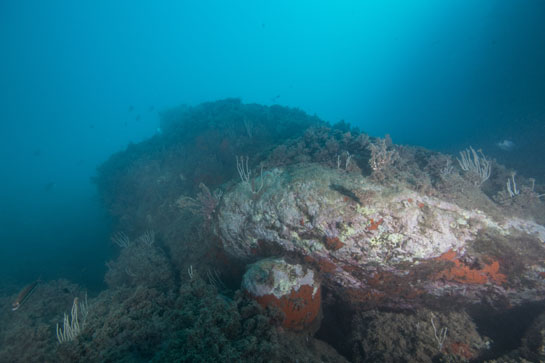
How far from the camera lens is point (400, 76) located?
206ft

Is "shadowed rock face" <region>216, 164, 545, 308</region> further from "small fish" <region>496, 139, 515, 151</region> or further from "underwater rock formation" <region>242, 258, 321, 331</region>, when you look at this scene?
"small fish" <region>496, 139, 515, 151</region>

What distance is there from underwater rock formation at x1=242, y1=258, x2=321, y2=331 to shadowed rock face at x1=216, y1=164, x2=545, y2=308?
32 centimetres

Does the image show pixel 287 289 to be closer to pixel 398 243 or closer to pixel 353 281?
pixel 353 281

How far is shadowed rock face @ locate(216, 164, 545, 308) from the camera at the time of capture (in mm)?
3674

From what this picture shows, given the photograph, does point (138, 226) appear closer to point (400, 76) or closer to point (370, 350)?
point (370, 350)

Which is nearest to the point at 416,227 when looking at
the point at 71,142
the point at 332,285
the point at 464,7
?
the point at 332,285

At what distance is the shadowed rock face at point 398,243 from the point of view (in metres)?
3.67

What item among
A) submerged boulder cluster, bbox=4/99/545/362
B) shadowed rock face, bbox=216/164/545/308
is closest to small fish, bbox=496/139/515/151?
submerged boulder cluster, bbox=4/99/545/362

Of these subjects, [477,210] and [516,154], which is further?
[516,154]

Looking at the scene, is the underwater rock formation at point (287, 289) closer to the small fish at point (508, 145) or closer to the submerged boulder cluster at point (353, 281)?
the submerged boulder cluster at point (353, 281)

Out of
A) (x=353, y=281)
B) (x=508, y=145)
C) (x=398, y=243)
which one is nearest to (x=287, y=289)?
(x=353, y=281)

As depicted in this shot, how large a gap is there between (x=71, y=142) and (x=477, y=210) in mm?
113361

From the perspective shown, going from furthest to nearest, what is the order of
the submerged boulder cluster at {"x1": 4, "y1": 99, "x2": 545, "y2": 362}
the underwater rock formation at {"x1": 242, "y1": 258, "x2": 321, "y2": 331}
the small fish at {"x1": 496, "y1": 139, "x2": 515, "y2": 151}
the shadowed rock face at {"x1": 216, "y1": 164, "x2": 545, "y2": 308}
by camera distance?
1. the small fish at {"x1": 496, "y1": 139, "x2": 515, "y2": 151}
2. the underwater rock formation at {"x1": 242, "y1": 258, "x2": 321, "y2": 331}
3. the shadowed rock face at {"x1": 216, "y1": 164, "x2": 545, "y2": 308}
4. the submerged boulder cluster at {"x1": 4, "y1": 99, "x2": 545, "y2": 362}

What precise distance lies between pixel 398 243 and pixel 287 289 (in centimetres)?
203
